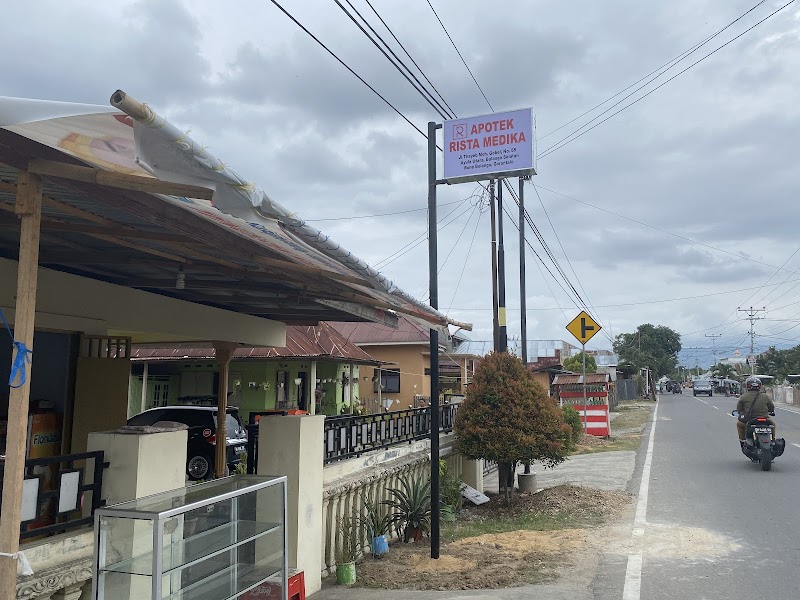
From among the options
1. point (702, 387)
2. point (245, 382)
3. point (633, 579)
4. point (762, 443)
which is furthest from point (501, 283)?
point (702, 387)

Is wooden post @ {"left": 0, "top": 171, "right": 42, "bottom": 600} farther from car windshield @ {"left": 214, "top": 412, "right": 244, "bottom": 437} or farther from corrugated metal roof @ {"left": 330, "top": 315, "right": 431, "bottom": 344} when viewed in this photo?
corrugated metal roof @ {"left": 330, "top": 315, "right": 431, "bottom": 344}

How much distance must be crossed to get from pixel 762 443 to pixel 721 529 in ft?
18.4

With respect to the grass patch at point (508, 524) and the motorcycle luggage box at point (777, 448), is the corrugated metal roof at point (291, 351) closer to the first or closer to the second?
the grass patch at point (508, 524)

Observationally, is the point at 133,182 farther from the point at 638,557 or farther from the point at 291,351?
the point at 291,351

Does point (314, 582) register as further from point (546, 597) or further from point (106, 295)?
point (106, 295)

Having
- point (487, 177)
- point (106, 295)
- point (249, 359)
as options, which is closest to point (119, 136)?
point (106, 295)

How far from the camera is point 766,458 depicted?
13648 mm

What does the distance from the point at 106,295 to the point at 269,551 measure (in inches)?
147

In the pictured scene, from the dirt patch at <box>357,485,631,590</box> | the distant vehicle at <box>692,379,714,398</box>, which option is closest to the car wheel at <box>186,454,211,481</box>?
the dirt patch at <box>357,485,631,590</box>

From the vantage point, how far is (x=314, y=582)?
22.3 ft

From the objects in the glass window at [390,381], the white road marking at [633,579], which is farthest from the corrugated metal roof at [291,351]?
the white road marking at [633,579]

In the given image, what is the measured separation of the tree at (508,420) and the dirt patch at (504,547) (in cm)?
77

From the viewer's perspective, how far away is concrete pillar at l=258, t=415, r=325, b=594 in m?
6.50

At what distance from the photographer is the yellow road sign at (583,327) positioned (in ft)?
61.8
